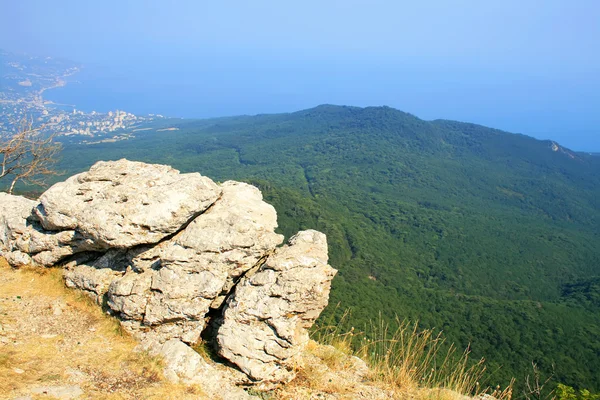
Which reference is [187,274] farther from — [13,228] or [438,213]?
[438,213]

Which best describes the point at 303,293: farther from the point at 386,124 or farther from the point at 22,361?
the point at 386,124

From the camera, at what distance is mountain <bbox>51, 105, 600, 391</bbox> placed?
3947 cm

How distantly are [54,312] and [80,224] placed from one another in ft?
5.79

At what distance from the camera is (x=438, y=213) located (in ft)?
274

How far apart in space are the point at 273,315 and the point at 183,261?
1979 mm

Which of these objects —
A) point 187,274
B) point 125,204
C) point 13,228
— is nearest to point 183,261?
point 187,274

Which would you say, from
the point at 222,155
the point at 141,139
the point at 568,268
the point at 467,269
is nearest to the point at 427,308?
the point at 467,269

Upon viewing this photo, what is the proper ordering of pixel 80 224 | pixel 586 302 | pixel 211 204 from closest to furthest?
1. pixel 80 224
2. pixel 211 204
3. pixel 586 302

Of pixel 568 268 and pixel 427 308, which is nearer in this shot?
pixel 427 308

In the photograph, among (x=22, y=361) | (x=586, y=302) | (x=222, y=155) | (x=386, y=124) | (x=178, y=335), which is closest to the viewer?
(x=22, y=361)

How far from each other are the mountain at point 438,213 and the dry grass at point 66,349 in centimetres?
427

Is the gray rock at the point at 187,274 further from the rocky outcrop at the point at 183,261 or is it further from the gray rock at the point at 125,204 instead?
the gray rock at the point at 125,204

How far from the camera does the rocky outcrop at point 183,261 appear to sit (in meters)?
6.66

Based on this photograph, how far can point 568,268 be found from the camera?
212 feet
